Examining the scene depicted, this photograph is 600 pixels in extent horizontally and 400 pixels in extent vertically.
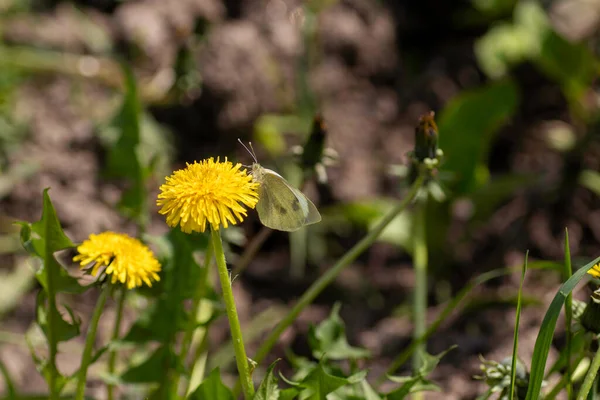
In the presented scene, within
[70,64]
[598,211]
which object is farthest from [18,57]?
[598,211]

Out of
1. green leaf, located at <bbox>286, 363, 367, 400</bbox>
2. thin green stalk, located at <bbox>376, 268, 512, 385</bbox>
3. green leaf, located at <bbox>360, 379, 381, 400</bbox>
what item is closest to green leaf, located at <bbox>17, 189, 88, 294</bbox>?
green leaf, located at <bbox>286, 363, 367, 400</bbox>

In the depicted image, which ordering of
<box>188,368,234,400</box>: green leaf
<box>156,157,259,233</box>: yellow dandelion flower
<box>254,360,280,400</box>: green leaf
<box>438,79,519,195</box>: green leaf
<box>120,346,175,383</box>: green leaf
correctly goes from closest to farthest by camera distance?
<box>156,157,259,233</box>: yellow dandelion flower → <box>254,360,280,400</box>: green leaf → <box>188,368,234,400</box>: green leaf → <box>120,346,175,383</box>: green leaf → <box>438,79,519,195</box>: green leaf

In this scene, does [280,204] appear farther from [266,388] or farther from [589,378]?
[589,378]

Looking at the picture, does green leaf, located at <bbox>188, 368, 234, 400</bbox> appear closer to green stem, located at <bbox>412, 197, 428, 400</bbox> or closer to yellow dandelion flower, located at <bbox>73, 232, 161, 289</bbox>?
yellow dandelion flower, located at <bbox>73, 232, 161, 289</bbox>

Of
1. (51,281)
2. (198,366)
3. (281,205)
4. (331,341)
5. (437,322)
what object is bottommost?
(198,366)

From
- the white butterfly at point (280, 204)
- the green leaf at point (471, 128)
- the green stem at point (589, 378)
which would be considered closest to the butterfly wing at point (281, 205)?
the white butterfly at point (280, 204)

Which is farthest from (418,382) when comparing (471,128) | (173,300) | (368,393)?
(471,128)

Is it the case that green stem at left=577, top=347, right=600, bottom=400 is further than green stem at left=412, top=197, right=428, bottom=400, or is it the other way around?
green stem at left=412, top=197, right=428, bottom=400
